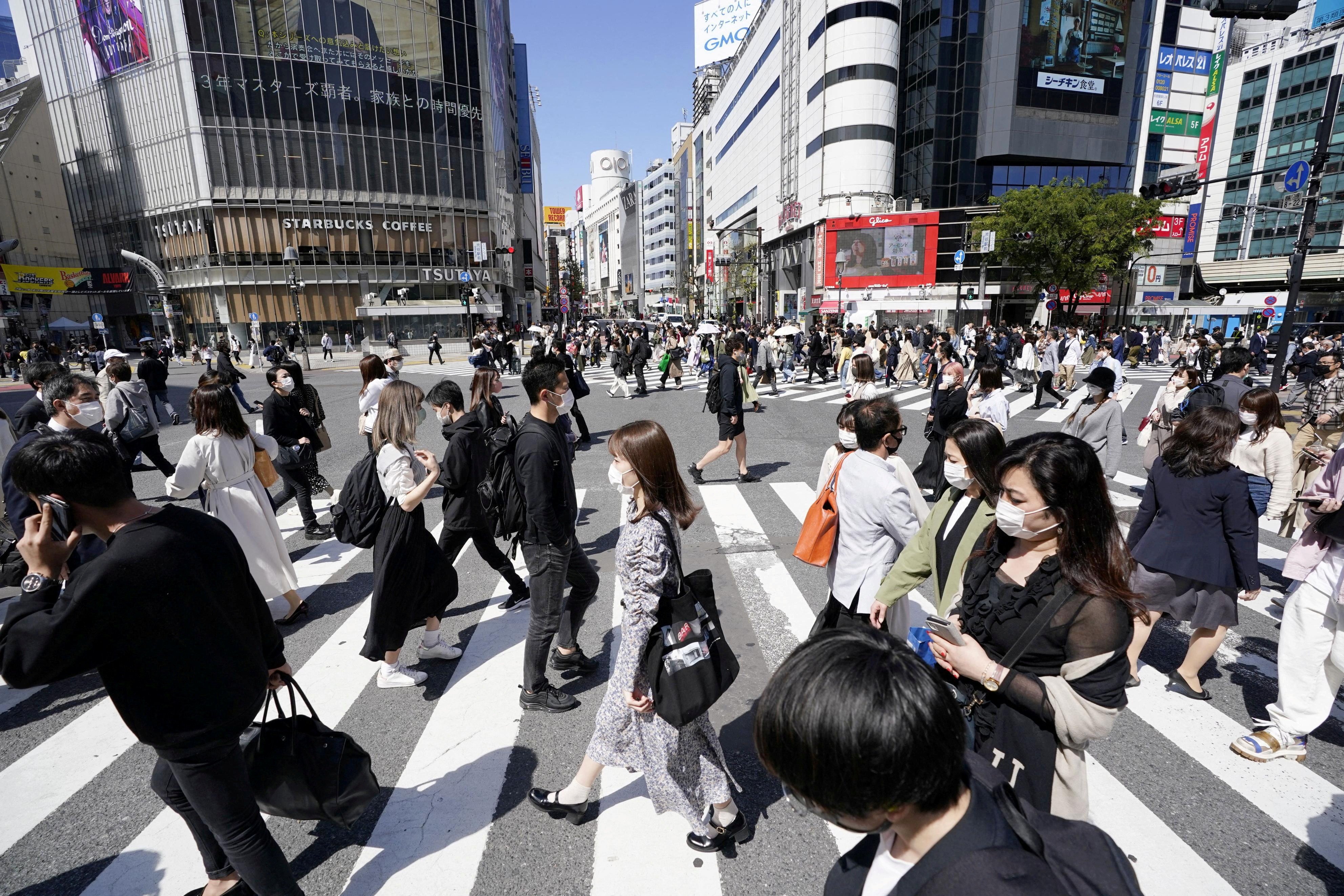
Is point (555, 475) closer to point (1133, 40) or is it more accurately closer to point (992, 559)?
point (992, 559)

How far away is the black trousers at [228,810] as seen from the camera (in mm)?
2230

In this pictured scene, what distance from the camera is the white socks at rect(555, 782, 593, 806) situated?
9.66 ft

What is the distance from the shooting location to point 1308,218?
11977mm

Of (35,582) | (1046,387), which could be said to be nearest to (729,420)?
(35,582)

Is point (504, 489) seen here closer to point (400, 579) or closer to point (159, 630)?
point (400, 579)

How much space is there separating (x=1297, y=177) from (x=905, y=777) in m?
16.4

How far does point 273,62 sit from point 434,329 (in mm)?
20281

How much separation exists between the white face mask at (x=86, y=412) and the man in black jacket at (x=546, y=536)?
4641mm

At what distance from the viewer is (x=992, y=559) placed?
235 cm

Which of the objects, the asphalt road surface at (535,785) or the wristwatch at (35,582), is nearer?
the wristwatch at (35,582)

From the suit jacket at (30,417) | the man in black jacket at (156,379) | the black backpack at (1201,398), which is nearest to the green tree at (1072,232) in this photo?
the black backpack at (1201,398)

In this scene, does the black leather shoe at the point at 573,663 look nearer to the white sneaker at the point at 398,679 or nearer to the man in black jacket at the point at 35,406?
the white sneaker at the point at 398,679

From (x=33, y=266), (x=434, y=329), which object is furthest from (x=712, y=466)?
(x=33, y=266)

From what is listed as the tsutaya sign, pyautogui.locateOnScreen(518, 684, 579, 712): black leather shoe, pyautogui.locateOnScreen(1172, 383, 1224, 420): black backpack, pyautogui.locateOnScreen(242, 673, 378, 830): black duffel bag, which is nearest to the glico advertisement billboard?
the tsutaya sign
